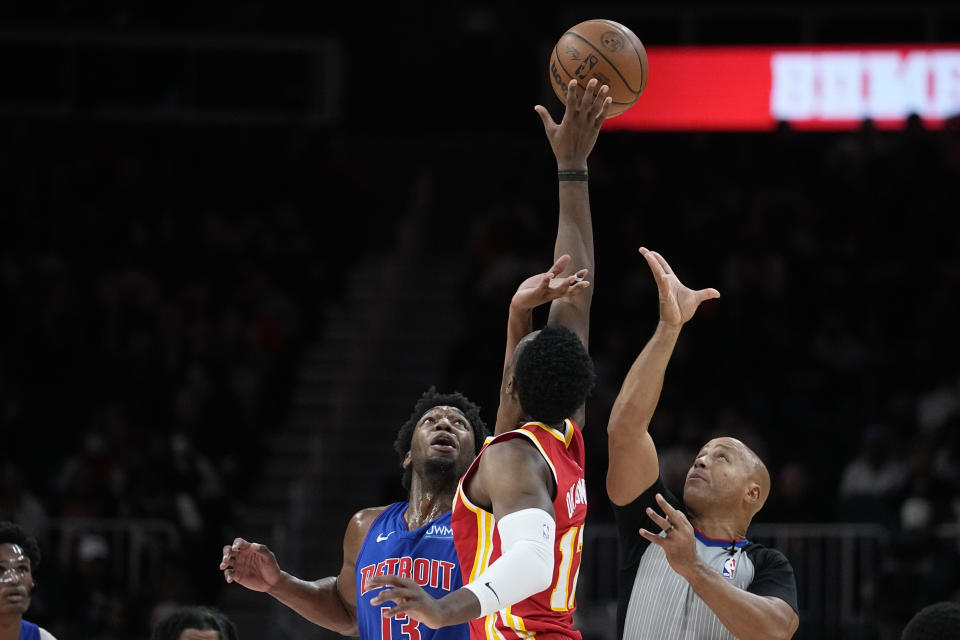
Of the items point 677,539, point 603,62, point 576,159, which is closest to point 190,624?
point 677,539

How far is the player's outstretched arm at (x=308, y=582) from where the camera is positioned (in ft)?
18.4

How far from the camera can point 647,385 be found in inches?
203

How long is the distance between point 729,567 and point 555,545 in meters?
0.83

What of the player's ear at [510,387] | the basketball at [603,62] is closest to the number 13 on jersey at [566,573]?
the player's ear at [510,387]

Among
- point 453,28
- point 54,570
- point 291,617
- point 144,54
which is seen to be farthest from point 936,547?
point 144,54

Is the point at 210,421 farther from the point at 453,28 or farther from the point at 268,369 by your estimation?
the point at 453,28

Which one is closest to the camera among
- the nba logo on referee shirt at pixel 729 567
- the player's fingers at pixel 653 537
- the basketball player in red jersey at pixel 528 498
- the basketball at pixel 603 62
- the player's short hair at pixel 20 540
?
the basketball player in red jersey at pixel 528 498

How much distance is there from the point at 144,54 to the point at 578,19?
6044mm

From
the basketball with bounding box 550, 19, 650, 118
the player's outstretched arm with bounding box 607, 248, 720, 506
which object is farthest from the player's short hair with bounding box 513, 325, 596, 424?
the basketball with bounding box 550, 19, 650, 118

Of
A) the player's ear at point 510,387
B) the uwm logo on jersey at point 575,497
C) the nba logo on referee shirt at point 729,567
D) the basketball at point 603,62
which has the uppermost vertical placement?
the basketball at point 603,62

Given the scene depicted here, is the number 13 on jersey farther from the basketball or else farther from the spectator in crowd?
the spectator in crowd

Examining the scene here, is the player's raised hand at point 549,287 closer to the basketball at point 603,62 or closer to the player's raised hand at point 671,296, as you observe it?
the player's raised hand at point 671,296

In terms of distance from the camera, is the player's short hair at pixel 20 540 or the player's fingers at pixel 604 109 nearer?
the player's fingers at pixel 604 109

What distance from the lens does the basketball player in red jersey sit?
435 centimetres
